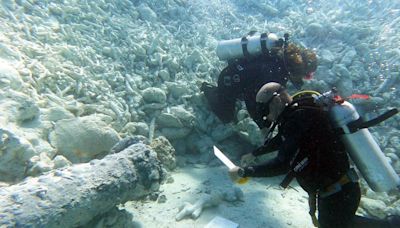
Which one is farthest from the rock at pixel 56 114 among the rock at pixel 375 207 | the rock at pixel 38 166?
the rock at pixel 375 207

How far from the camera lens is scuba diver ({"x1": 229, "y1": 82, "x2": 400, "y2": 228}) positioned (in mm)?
2688

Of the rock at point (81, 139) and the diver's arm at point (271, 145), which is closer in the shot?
the diver's arm at point (271, 145)

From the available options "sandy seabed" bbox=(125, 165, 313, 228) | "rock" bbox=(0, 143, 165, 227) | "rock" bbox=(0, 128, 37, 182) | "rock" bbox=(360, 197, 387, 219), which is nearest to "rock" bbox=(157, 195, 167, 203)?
"sandy seabed" bbox=(125, 165, 313, 228)

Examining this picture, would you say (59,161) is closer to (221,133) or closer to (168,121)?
(168,121)

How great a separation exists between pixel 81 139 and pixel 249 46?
10.4ft

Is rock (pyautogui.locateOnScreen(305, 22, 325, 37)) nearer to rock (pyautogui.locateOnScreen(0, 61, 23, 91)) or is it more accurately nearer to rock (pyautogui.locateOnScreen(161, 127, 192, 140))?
rock (pyautogui.locateOnScreen(161, 127, 192, 140))

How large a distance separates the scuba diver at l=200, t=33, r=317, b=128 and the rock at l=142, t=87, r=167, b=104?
828 millimetres

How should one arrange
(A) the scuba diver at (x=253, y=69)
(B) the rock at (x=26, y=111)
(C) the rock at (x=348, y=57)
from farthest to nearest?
(C) the rock at (x=348, y=57), (A) the scuba diver at (x=253, y=69), (B) the rock at (x=26, y=111)

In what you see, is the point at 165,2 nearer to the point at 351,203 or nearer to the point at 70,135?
the point at 70,135

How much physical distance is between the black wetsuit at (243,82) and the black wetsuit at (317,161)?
199 cm

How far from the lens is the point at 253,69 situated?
5.15 meters

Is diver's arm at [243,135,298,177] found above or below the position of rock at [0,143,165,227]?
above

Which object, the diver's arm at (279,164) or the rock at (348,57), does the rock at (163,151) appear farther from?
the rock at (348,57)

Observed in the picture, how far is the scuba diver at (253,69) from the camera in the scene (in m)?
4.89
